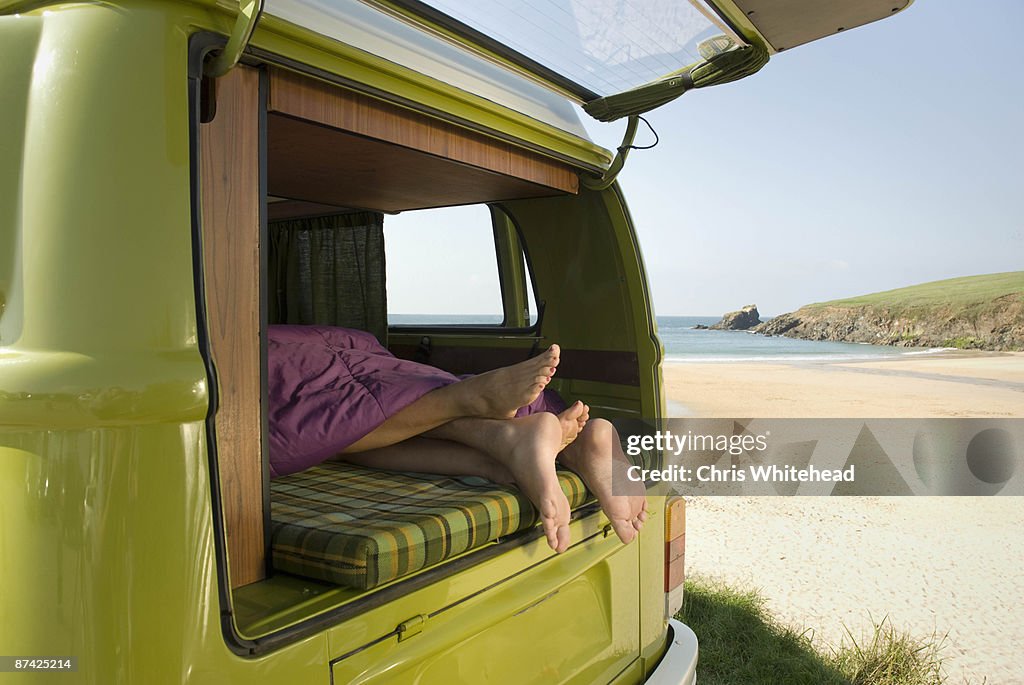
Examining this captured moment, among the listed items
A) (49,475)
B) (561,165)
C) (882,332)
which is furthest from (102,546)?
(882,332)

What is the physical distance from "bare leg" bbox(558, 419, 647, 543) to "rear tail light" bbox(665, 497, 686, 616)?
0.28 m

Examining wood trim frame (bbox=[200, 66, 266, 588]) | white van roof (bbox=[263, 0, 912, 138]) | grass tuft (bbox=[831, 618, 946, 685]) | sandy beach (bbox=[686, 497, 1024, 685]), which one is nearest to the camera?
wood trim frame (bbox=[200, 66, 266, 588])

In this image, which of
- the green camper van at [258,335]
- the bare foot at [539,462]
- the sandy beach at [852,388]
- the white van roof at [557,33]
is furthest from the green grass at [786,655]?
the sandy beach at [852,388]

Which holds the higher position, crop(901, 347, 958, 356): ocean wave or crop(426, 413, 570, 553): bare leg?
crop(426, 413, 570, 553): bare leg

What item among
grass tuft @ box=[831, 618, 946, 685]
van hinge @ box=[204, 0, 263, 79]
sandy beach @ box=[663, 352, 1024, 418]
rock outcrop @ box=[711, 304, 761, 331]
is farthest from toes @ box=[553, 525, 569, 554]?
rock outcrop @ box=[711, 304, 761, 331]

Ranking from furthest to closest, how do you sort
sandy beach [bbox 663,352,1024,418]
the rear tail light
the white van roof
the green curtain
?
1. sandy beach [bbox 663,352,1024,418]
2. the green curtain
3. the rear tail light
4. the white van roof

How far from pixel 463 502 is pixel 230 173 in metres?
0.89

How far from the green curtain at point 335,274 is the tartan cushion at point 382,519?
1.57 meters

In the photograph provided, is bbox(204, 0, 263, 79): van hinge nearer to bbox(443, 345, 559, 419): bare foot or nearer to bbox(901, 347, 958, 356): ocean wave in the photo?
bbox(443, 345, 559, 419): bare foot

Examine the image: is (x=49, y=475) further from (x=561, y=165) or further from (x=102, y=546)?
(x=561, y=165)

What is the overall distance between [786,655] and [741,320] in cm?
4469

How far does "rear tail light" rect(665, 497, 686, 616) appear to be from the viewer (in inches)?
96.1

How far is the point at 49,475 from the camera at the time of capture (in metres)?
1.01

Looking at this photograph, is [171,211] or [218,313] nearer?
[171,211]
